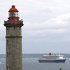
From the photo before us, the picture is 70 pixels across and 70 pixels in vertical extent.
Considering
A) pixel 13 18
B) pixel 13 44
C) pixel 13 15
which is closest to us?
pixel 13 44

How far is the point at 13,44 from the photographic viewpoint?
1014 inches

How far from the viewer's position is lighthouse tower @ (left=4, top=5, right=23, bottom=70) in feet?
84.4

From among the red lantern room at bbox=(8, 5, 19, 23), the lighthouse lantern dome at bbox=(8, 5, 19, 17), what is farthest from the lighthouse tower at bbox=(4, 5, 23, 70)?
the lighthouse lantern dome at bbox=(8, 5, 19, 17)

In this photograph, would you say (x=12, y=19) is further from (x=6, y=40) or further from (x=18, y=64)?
(x=18, y=64)

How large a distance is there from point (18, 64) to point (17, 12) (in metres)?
3.91

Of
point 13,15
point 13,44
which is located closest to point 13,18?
point 13,15

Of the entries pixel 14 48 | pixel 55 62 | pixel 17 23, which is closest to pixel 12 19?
pixel 17 23

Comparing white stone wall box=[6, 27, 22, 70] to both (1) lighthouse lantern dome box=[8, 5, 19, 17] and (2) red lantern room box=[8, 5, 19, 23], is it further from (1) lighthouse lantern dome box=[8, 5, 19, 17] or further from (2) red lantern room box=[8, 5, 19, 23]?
(1) lighthouse lantern dome box=[8, 5, 19, 17]

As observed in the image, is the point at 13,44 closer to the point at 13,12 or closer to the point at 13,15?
the point at 13,15

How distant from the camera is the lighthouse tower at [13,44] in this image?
25719 mm

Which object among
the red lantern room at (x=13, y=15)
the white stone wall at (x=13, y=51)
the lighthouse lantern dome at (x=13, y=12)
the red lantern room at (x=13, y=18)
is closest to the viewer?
the white stone wall at (x=13, y=51)

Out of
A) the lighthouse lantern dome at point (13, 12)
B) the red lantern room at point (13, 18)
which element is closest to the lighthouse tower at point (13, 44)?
the red lantern room at point (13, 18)

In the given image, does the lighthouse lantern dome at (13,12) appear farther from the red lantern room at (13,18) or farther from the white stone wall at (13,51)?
the white stone wall at (13,51)

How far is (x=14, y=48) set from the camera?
84.6ft
